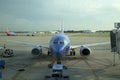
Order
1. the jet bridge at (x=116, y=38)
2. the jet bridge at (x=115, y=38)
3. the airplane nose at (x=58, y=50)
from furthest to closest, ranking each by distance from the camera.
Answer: the airplane nose at (x=58, y=50) < the jet bridge at (x=115, y=38) < the jet bridge at (x=116, y=38)

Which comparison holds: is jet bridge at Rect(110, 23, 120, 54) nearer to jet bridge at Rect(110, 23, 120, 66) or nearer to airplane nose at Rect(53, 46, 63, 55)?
jet bridge at Rect(110, 23, 120, 66)

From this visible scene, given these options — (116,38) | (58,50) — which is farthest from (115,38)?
(58,50)

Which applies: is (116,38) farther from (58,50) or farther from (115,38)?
(58,50)

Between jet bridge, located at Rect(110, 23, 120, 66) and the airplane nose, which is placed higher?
jet bridge, located at Rect(110, 23, 120, 66)

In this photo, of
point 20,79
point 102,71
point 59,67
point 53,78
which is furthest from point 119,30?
point 20,79

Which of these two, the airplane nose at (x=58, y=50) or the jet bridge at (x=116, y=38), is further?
the airplane nose at (x=58, y=50)

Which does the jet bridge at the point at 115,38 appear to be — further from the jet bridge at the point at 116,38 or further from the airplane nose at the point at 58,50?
the airplane nose at the point at 58,50

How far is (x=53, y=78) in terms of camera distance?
53.3ft

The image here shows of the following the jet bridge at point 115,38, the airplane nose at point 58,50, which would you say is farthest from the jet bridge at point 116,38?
the airplane nose at point 58,50

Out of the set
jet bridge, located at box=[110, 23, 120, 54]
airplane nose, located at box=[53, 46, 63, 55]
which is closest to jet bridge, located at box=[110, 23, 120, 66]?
jet bridge, located at box=[110, 23, 120, 54]

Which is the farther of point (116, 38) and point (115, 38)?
point (115, 38)

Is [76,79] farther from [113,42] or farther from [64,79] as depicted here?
[113,42]

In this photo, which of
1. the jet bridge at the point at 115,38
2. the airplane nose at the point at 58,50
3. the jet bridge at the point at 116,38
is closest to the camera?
the jet bridge at the point at 116,38

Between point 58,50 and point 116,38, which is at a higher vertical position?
point 116,38
